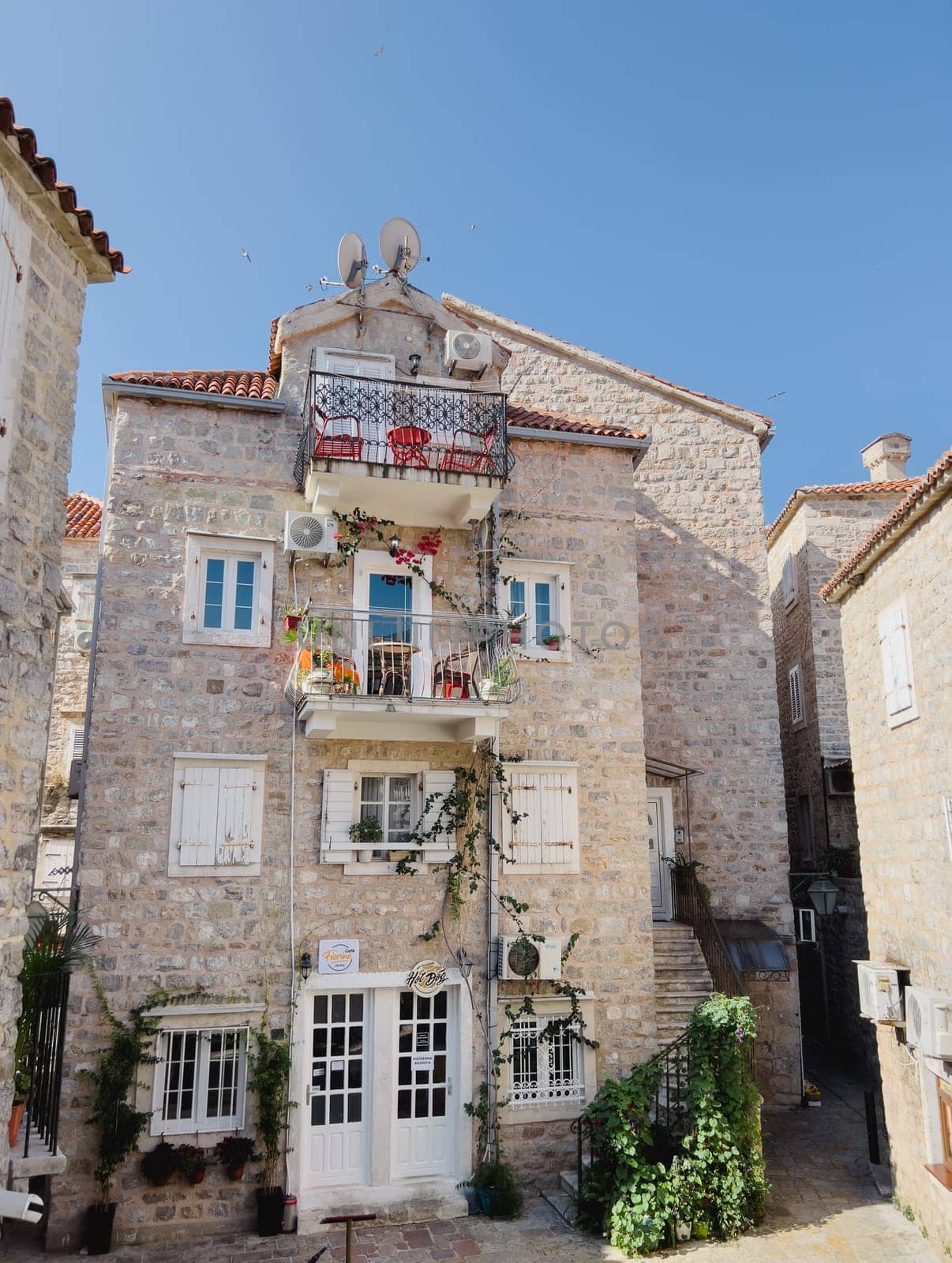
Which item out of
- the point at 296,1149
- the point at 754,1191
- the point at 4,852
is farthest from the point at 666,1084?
the point at 4,852

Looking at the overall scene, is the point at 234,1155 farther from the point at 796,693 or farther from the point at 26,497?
the point at 796,693

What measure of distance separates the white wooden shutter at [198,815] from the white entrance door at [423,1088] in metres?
2.92

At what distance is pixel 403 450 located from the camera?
11.9 metres

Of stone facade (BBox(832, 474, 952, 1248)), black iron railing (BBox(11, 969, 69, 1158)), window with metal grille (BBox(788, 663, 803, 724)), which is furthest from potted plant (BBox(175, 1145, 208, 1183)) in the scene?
window with metal grille (BBox(788, 663, 803, 724))

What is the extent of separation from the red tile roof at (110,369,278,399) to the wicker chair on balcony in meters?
4.15

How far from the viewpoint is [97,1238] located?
9.58 metres

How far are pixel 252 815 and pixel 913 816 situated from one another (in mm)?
7293

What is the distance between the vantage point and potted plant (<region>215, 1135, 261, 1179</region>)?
1010cm

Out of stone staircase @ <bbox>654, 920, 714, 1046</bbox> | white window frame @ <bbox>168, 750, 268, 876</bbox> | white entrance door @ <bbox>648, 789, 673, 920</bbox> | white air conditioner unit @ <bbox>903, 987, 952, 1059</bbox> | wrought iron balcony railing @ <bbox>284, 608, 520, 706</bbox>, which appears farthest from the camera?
white entrance door @ <bbox>648, 789, 673, 920</bbox>

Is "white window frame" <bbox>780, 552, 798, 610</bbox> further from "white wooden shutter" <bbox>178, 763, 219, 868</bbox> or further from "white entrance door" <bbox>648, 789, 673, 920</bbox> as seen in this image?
"white wooden shutter" <bbox>178, 763, 219, 868</bbox>

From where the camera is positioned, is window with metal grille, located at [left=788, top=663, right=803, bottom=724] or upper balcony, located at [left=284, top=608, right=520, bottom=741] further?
window with metal grille, located at [left=788, top=663, right=803, bottom=724]

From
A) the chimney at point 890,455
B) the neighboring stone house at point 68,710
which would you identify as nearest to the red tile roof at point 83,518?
the neighboring stone house at point 68,710

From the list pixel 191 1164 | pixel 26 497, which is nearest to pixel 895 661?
pixel 26 497

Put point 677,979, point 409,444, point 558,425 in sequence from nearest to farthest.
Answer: point 409,444 < point 677,979 < point 558,425
